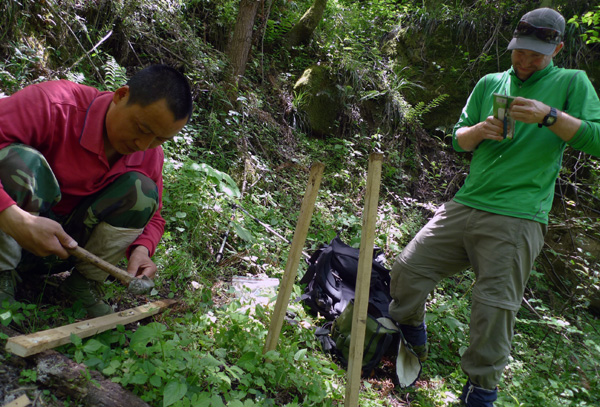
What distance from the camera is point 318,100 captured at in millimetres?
6570

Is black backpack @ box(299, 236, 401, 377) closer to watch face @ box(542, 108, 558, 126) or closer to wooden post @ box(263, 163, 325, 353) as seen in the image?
wooden post @ box(263, 163, 325, 353)

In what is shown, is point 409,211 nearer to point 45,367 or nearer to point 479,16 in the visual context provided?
point 479,16

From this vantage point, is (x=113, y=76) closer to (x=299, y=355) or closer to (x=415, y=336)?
(x=299, y=355)

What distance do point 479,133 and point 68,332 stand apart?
2481 mm

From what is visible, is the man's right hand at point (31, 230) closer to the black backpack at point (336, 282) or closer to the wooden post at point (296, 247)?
the wooden post at point (296, 247)

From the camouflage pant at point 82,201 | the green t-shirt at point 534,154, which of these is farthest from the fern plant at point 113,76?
the green t-shirt at point 534,154

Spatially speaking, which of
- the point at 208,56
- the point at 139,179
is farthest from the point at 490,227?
the point at 208,56

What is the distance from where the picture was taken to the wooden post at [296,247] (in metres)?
1.90

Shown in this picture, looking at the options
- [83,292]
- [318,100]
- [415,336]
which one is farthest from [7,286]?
[318,100]

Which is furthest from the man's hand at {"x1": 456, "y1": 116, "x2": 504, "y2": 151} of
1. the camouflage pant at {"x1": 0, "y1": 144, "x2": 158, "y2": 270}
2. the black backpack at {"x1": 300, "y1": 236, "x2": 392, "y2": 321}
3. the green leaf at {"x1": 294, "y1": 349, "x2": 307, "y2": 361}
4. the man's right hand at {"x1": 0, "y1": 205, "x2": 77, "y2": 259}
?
the man's right hand at {"x1": 0, "y1": 205, "x2": 77, "y2": 259}

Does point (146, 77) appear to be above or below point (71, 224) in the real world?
above

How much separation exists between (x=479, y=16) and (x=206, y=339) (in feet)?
Answer: 24.9

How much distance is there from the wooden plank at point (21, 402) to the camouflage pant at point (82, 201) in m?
0.64

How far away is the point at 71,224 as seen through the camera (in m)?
2.06
